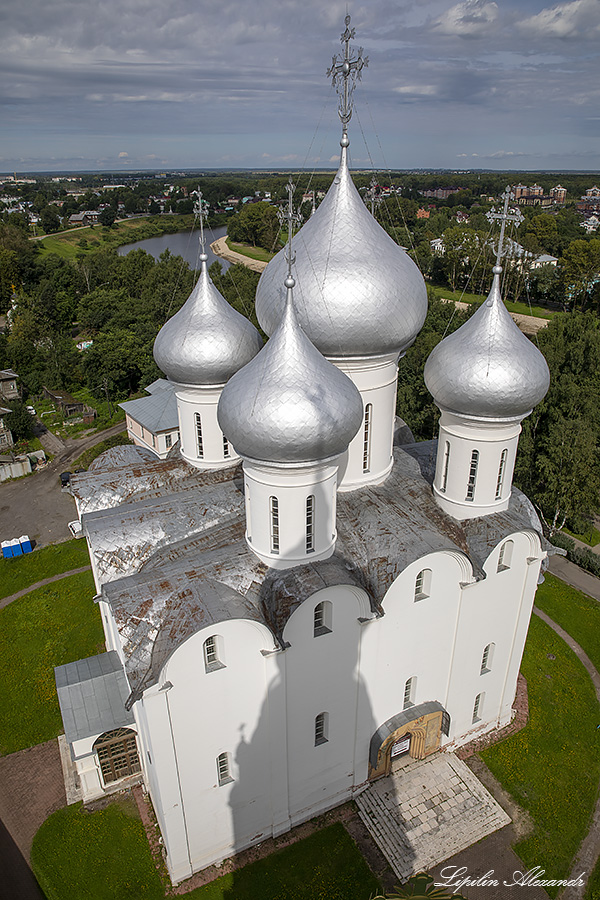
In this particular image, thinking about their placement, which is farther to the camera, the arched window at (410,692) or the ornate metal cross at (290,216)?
the arched window at (410,692)

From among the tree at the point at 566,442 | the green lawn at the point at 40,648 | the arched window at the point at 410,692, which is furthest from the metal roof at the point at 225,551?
the tree at the point at 566,442

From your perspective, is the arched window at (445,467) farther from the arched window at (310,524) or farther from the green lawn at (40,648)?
the green lawn at (40,648)

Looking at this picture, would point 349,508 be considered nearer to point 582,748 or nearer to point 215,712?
point 215,712

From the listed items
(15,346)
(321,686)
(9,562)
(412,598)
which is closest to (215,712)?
(321,686)

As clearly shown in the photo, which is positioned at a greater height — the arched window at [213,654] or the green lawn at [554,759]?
the arched window at [213,654]

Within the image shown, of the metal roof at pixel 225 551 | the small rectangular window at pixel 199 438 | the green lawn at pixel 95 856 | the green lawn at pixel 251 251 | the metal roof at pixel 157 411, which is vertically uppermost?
the small rectangular window at pixel 199 438

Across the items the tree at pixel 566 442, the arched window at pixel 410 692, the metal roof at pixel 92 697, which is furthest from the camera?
the tree at pixel 566 442

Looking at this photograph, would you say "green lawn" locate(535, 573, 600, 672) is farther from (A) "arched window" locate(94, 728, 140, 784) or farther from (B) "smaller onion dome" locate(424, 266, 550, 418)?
(A) "arched window" locate(94, 728, 140, 784)
